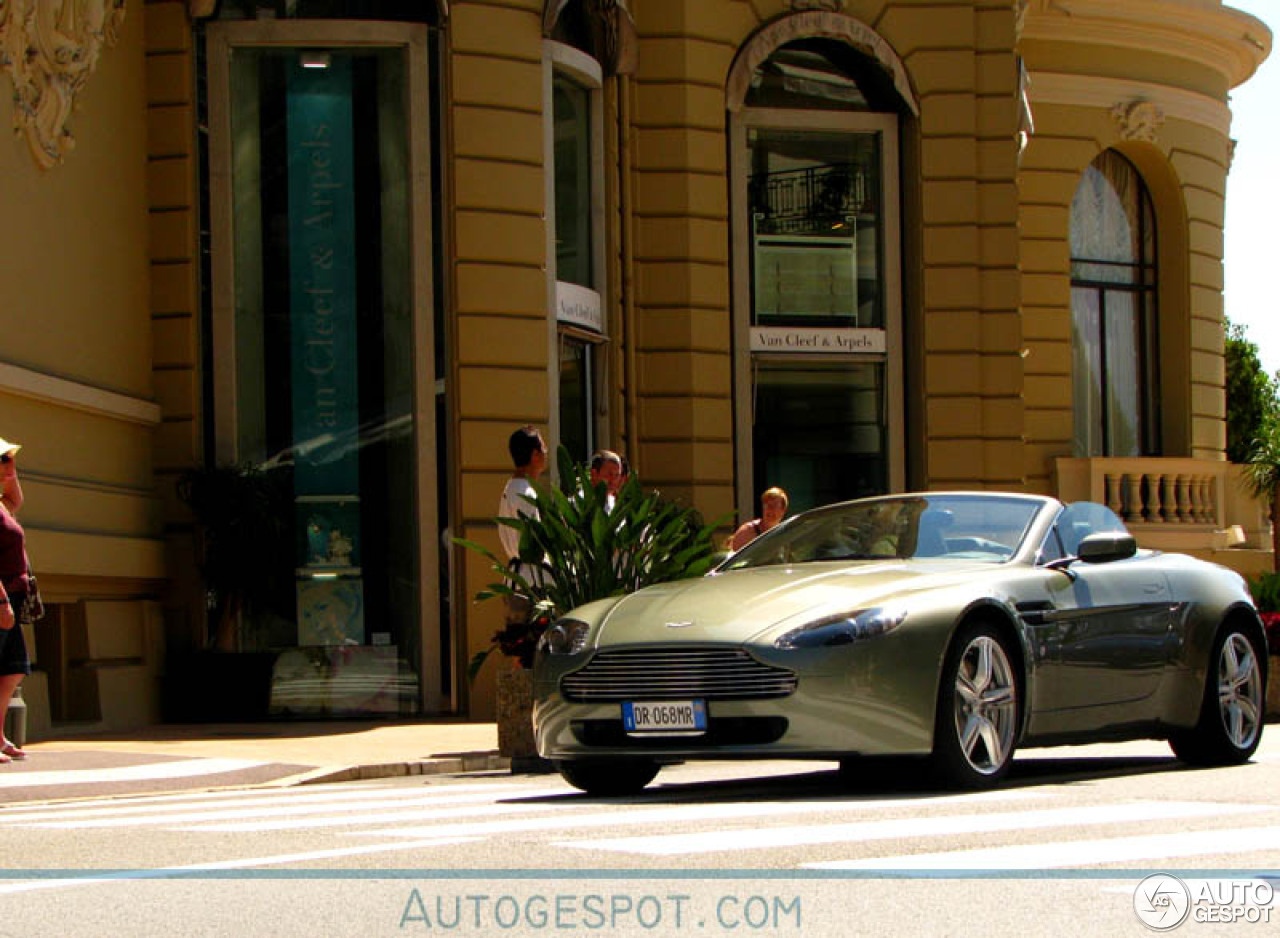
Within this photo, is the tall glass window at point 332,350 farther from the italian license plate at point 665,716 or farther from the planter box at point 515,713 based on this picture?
the italian license plate at point 665,716

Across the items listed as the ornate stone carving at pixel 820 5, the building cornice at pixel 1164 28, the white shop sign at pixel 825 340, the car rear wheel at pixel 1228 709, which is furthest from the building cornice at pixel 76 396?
the building cornice at pixel 1164 28

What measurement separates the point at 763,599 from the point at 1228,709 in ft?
10.1

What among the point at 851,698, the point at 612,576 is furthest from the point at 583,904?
the point at 612,576

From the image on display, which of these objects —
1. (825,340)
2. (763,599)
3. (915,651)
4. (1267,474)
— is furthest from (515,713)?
(1267,474)

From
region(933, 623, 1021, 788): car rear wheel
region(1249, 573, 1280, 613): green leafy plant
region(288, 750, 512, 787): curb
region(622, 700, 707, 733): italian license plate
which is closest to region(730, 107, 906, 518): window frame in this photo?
region(1249, 573, 1280, 613): green leafy plant

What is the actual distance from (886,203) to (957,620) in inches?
574

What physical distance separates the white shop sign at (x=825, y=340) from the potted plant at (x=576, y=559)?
946cm

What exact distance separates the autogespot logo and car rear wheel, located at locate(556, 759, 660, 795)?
14.7 ft

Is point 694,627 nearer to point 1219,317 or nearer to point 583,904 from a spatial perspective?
point 583,904

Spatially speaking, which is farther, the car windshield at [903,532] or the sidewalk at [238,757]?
the sidewalk at [238,757]

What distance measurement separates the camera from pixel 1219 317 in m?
33.2

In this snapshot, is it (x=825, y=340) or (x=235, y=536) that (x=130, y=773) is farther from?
(x=825, y=340)

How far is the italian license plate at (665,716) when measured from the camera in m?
10.3

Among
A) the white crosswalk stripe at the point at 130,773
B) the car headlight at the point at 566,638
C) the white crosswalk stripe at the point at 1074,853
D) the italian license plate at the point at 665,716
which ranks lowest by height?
the white crosswalk stripe at the point at 130,773
